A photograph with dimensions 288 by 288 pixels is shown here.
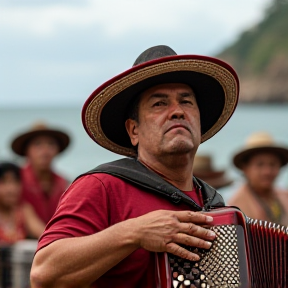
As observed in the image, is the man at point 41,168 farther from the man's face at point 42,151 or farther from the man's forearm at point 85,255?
the man's forearm at point 85,255

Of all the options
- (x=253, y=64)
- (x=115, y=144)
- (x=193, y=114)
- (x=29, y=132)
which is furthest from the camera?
(x=253, y=64)

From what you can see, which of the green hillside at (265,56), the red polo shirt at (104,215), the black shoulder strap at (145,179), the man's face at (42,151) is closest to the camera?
the red polo shirt at (104,215)

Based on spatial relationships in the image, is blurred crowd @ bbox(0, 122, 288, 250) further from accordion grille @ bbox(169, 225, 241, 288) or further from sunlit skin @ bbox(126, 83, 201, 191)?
accordion grille @ bbox(169, 225, 241, 288)

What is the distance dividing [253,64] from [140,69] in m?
105

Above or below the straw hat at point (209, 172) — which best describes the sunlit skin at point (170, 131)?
below

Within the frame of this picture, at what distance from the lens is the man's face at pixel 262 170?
8.15m

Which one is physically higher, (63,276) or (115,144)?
(115,144)

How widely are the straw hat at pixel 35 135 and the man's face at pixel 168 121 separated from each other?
532 cm

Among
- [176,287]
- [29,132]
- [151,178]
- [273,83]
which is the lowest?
[176,287]

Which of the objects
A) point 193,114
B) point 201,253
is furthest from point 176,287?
point 193,114

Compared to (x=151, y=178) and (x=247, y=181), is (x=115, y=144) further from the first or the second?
(x=247, y=181)

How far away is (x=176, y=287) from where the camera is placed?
3.66 m

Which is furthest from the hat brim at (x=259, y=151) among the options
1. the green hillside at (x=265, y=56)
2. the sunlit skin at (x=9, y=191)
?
the green hillside at (x=265, y=56)

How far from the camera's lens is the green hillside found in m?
104
